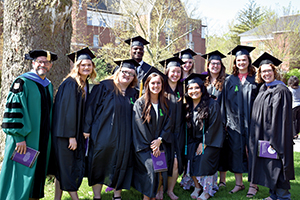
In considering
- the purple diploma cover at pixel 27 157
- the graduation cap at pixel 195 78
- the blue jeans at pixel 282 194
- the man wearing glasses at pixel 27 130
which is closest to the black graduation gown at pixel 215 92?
the graduation cap at pixel 195 78

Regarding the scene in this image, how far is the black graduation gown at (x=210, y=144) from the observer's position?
446 cm

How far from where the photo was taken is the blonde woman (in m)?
3.88

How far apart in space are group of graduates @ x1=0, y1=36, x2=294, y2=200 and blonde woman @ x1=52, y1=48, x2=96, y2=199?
14mm

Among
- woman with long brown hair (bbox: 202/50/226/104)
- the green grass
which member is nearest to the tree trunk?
the green grass

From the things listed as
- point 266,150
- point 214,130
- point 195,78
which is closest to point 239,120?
point 214,130

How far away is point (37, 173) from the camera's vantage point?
12.4ft

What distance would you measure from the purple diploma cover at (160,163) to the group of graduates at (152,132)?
15 mm

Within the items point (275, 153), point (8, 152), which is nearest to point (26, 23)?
point (8, 152)

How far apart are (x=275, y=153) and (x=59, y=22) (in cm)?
426

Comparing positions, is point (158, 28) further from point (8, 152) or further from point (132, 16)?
point (8, 152)

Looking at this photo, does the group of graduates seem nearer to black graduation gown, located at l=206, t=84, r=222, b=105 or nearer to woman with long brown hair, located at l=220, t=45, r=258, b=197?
woman with long brown hair, located at l=220, t=45, r=258, b=197

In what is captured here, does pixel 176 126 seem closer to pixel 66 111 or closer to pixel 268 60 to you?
pixel 66 111

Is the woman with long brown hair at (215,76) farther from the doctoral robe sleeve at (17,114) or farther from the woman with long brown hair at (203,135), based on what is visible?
the doctoral robe sleeve at (17,114)

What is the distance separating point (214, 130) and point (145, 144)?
118 cm
